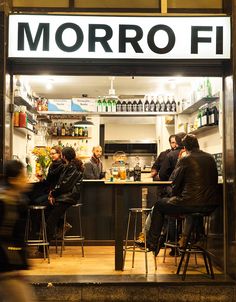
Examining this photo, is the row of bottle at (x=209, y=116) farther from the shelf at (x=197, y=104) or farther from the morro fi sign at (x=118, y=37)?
the morro fi sign at (x=118, y=37)

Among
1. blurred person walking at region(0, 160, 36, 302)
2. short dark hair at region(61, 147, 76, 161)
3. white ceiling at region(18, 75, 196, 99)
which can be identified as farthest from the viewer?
white ceiling at region(18, 75, 196, 99)

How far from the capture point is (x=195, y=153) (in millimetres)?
5863

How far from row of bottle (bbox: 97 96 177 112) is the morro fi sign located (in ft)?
16.5

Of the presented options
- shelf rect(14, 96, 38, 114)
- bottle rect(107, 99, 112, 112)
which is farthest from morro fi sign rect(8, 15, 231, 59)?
bottle rect(107, 99, 112, 112)

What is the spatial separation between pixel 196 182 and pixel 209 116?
2.08 metres

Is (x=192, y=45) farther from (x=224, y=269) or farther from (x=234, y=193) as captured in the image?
(x=224, y=269)

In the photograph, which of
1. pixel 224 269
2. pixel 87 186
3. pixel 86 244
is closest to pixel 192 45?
pixel 224 269

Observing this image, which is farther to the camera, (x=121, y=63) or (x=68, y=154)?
(x=68, y=154)

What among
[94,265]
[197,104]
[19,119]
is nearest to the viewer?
[94,265]

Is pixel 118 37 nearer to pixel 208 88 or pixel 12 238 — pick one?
pixel 208 88

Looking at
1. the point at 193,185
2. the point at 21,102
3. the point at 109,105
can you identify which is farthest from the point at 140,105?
the point at 193,185

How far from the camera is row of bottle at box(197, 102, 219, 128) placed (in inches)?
285

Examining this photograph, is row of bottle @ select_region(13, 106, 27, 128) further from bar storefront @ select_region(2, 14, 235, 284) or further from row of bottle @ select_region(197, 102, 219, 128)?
row of bottle @ select_region(197, 102, 219, 128)

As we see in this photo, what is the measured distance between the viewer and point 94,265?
6.30 meters
